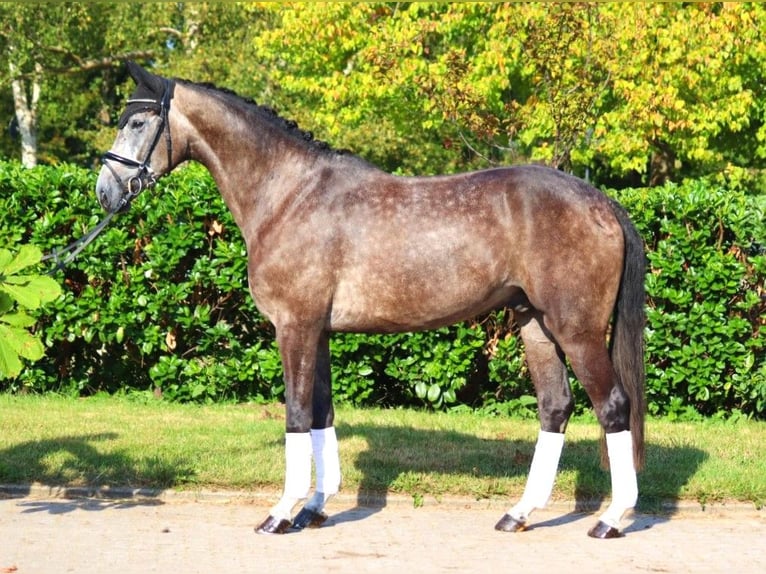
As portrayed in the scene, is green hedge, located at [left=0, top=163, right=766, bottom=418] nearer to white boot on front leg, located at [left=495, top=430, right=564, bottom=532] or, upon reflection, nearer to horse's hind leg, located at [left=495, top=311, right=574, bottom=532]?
horse's hind leg, located at [left=495, top=311, right=574, bottom=532]

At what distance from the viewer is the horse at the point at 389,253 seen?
6141 mm

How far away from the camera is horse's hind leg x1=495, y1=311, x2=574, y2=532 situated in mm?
6348

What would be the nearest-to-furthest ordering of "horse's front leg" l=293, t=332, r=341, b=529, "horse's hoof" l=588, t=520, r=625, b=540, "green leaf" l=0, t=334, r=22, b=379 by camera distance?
"green leaf" l=0, t=334, r=22, b=379 < "horse's hoof" l=588, t=520, r=625, b=540 < "horse's front leg" l=293, t=332, r=341, b=529

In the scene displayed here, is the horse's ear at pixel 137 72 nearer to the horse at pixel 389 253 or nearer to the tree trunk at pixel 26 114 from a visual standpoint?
the horse at pixel 389 253

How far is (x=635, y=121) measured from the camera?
13.8m

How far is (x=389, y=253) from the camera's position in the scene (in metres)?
6.20

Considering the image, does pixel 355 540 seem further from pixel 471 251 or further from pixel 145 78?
pixel 145 78

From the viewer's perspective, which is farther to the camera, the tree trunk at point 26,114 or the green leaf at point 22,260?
the tree trunk at point 26,114

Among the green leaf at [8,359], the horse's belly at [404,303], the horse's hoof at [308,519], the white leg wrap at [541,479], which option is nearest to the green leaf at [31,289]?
the green leaf at [8,359]

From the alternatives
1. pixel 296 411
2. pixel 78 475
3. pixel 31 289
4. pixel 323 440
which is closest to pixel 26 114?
pixel 78 475

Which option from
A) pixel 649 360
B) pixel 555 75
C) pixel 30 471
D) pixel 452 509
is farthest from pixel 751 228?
pixel 30 471

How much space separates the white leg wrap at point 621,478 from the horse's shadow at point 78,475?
109 inches

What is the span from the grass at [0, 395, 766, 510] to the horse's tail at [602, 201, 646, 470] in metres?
0.78

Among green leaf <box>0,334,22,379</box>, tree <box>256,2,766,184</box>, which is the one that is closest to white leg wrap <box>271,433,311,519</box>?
green leaf <box>0,334,22,379</box>
